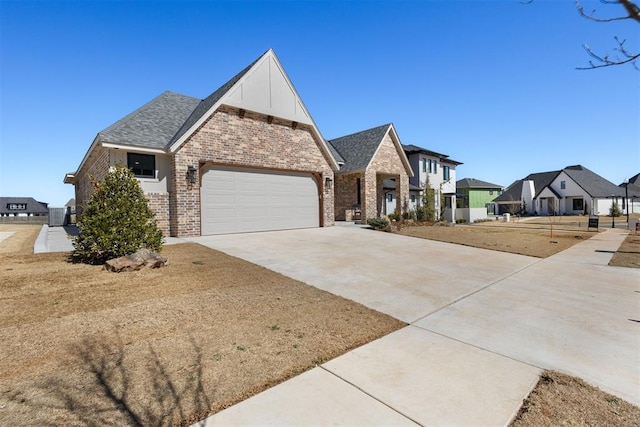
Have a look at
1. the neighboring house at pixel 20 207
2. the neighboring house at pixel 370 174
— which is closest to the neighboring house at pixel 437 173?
the neighboring house at pixel 370 174

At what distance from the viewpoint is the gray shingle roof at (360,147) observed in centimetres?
2111

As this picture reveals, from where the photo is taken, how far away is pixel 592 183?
42281mm

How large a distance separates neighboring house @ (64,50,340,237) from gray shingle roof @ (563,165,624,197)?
43585mm

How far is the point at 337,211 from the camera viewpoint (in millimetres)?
23859

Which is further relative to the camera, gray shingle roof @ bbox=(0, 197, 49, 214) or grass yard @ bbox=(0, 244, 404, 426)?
gray shingle roof @ bbox=(0, 197, 49, 214)

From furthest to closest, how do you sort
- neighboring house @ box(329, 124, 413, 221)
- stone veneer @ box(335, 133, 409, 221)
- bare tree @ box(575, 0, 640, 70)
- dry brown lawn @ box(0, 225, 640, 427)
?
neighboring house @ box(329, 124, 413, 221)
stone veneer @ box(335, 133, 409, 221)
dry brown lawn @ box(0, 225, 640, 427)
bare tree @ box(575, 0, 640, 70)

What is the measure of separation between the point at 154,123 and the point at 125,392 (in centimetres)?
1459

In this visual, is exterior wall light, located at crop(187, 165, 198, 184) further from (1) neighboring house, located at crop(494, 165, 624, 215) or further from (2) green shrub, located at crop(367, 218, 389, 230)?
(1) neighboring house, located at crop(494, 165, 624, 215)

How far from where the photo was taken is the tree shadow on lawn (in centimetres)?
219

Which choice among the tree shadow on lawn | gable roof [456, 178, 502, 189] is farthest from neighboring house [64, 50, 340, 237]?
gable roof [456, 178, 502, 189]

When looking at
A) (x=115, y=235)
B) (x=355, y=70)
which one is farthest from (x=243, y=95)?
(x=115, y=235)

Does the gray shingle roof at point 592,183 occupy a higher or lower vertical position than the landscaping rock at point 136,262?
higher

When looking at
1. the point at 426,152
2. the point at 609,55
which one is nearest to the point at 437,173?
the point at 426,152

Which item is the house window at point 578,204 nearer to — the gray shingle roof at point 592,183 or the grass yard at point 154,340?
the gray shingle roof at point 592,183
